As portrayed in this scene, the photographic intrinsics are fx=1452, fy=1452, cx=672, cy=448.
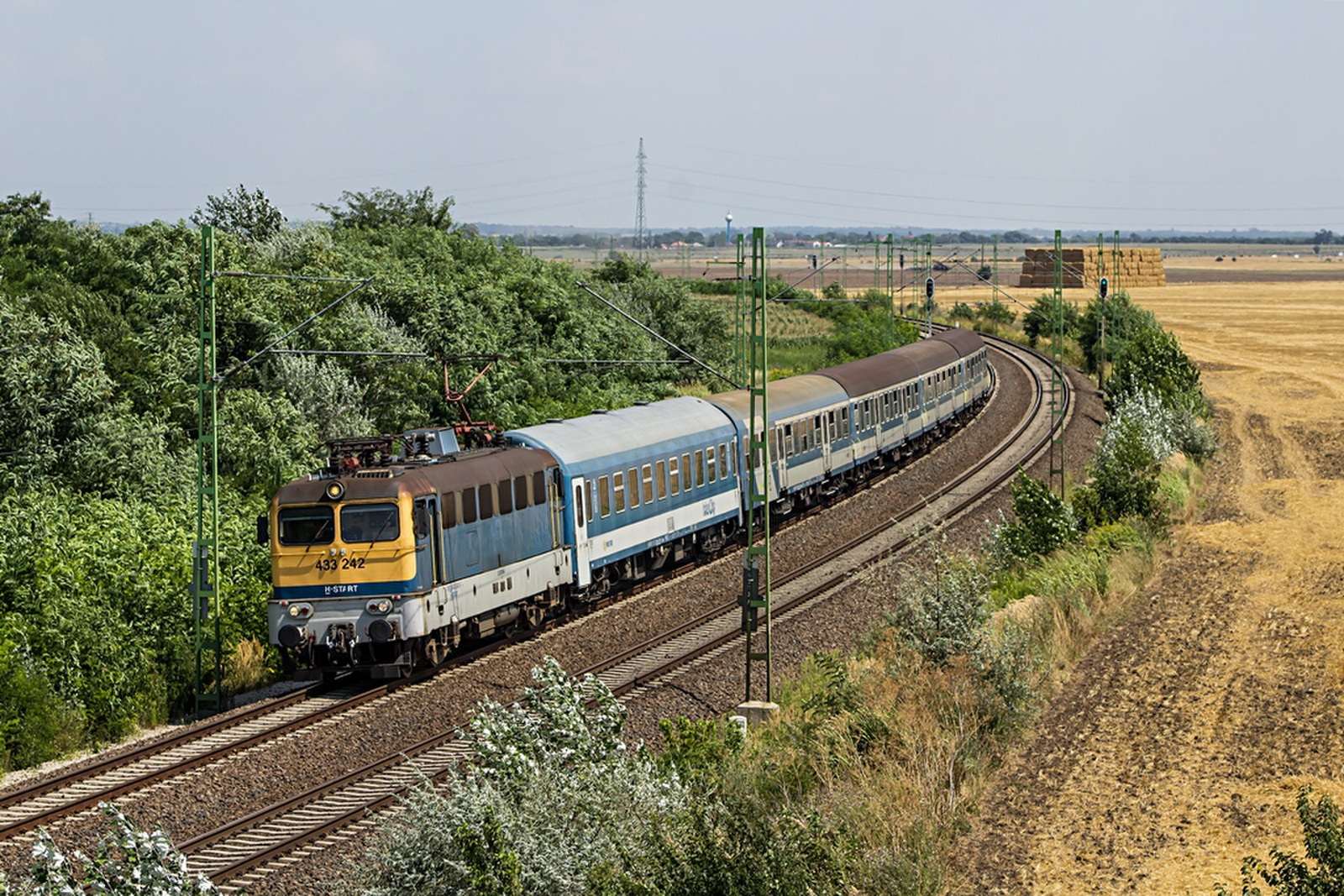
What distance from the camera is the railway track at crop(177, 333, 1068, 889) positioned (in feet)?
44.7

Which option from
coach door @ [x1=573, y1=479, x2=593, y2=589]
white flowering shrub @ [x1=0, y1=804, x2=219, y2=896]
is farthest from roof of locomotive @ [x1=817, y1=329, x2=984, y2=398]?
white flowering shrub @ [x1=0, y1=804, x2=219, y2=896]

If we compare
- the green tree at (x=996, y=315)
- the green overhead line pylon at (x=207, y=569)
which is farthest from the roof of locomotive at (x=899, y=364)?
the green tree at (x=996, y=315)

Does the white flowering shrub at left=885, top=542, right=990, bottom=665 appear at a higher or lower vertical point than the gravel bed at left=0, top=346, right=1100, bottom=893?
higher

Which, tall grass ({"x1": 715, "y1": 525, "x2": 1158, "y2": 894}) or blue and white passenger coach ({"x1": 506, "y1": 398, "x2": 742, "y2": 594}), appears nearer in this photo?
tall grass ({"x1": 715, "y1": 525, "x2": 1158, "y2": 894})

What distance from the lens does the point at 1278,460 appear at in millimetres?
42125

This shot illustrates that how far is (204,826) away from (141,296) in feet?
88.4

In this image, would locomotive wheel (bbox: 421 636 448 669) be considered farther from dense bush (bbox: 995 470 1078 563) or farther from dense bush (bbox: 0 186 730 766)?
dense bush (bbox: 995 470 1078 563)

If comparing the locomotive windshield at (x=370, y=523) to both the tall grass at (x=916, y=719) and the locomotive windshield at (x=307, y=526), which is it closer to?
the locomotive windshield at (x=307, y=526)

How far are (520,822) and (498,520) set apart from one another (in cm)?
1128

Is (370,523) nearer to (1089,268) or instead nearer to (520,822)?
(520,822)

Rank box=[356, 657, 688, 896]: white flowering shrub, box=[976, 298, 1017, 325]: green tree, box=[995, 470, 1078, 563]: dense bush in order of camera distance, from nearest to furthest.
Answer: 1. box=[356, 657, 688, 896]: white flowering shrub
2. box=[995, 470, 1078, 563]: dense bush
3. box=[976, 298, 1017, 325]: green tree

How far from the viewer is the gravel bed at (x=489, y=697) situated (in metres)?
14.8

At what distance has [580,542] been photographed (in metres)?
24.1

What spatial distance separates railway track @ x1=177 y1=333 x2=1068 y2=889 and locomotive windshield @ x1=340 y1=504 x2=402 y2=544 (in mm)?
3153
